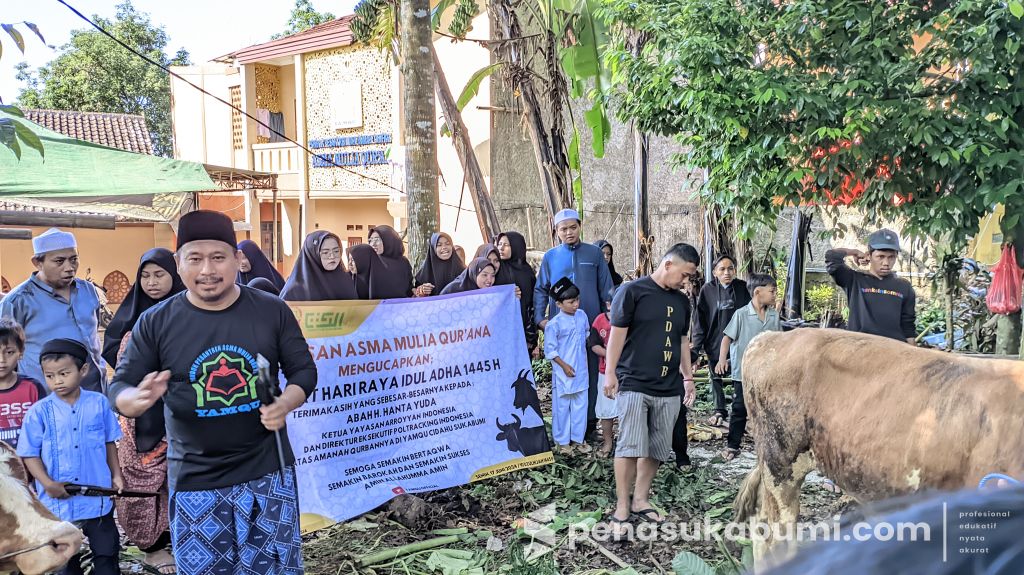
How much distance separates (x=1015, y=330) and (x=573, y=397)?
4.03 m

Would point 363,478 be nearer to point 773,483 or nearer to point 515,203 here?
point 773,483

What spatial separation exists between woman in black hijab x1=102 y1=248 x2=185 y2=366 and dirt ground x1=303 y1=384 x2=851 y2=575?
67.1 inches

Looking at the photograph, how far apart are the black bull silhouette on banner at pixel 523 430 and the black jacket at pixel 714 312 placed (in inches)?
92.2

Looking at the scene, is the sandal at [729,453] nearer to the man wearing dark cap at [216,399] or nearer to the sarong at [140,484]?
the man wearing dark cap at [216,399]

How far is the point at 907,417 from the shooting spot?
3.61m

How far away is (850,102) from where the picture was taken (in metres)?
5.18

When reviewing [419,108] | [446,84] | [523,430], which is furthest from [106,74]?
[523,430]

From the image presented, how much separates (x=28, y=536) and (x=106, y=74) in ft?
85.0

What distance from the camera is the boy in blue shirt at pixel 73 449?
364cm

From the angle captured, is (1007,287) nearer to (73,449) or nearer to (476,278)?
(476,278)

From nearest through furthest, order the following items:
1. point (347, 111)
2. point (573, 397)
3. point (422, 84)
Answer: point (573, 397) < point (422, 84) < point (347, 111)

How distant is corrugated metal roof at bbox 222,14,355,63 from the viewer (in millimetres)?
18625

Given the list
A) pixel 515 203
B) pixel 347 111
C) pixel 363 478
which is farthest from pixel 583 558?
pixel 347 111

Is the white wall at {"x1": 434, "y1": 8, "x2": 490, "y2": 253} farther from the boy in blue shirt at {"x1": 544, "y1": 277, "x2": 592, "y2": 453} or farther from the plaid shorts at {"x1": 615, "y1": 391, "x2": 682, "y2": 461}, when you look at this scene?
the plaid shorts at {"x1": 615, "y1": 391, "x2": 682, "y2": 461}
